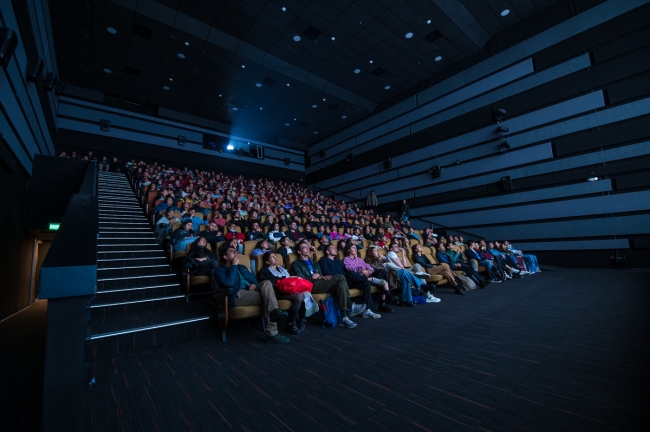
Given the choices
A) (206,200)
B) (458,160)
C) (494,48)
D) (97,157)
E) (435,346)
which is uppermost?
(494,48)

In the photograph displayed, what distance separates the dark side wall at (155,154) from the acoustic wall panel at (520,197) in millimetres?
7629

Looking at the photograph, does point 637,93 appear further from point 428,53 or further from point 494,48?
point 428,53

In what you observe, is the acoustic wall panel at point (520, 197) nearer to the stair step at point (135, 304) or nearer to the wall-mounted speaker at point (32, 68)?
the stair step at point (135, 304)

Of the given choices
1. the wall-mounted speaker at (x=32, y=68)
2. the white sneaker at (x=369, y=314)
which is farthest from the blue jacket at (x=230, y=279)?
the wall-mounted speaker at (x=32, y=68)

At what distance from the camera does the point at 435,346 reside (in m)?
2.32

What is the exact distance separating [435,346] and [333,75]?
8965 millimetres

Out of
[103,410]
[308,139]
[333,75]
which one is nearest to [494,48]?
[333,75]

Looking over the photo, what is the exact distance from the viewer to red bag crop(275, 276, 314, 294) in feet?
9.66

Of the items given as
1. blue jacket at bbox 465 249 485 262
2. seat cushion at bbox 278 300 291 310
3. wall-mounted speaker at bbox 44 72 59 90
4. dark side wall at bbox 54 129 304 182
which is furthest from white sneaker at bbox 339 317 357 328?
dark side wall at bbox 54 129 304 182

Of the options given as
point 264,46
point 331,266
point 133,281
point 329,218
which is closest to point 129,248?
point 133,281

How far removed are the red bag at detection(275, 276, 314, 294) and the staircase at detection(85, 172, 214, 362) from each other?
737mm

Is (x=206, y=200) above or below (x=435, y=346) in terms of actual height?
above

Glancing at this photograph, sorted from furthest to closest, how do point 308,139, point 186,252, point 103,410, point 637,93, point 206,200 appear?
point 308,139 → point 206,200 → point 637,93 → point 186,252 → point 103,410

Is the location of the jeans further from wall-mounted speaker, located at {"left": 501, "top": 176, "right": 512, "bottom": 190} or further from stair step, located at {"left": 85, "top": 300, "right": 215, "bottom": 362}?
wall-mounted speaker, located at {"left": 501, "top": 176, "right": 512, "bottom": 190}
